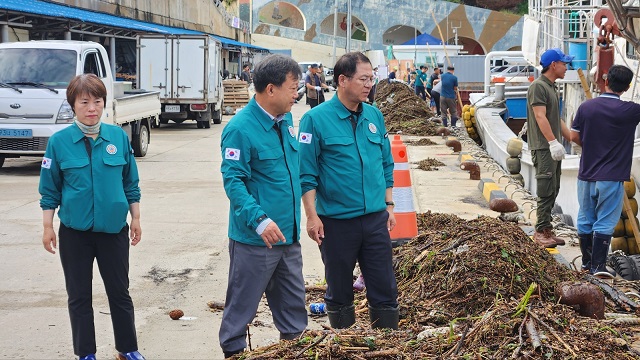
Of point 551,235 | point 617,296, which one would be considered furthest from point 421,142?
point 617,296

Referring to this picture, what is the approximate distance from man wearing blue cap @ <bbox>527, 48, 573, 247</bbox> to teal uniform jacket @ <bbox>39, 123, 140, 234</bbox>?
14.1 feet

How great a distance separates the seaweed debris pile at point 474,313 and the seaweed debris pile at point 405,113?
1561 centimetres

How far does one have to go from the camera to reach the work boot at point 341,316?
5.54 meters

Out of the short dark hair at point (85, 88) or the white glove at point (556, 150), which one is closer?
the short dark hair at point (85, 88)

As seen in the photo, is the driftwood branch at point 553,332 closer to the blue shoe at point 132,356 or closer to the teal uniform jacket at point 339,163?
the teal uniform jacket at point 339,163

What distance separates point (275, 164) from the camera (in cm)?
478

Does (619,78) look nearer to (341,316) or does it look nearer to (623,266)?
(623,266)

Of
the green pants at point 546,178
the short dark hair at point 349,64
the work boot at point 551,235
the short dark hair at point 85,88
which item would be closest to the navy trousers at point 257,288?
the short dark hair at point 349,64

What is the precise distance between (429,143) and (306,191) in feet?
56.0

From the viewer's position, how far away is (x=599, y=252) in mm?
7668

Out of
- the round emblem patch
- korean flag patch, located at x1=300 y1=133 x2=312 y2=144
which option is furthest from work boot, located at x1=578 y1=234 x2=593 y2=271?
the round emblem patch

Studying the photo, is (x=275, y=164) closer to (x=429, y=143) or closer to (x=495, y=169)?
(x=495, y=169)

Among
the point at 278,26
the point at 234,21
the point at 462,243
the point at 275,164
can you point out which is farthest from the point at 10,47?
the point at 278,26

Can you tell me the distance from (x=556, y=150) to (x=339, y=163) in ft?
11.0
